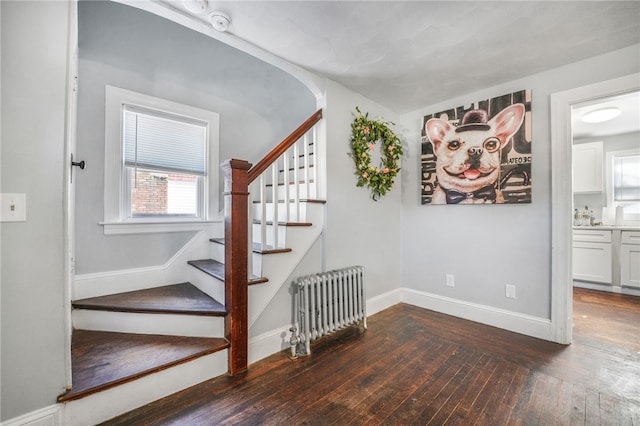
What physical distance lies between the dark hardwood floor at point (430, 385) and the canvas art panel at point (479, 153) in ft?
4.65

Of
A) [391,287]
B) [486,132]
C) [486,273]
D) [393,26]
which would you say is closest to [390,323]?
[391,287]

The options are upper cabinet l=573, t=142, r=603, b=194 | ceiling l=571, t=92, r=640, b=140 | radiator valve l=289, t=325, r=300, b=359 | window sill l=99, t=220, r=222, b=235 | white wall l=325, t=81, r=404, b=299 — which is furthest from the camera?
upper cabinet l=573, t=142, r=603, b=194

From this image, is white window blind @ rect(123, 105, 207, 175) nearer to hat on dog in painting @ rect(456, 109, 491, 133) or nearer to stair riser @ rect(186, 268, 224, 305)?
stair riser @ rect(186, 268, 224, 305)

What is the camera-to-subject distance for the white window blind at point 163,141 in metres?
2.59

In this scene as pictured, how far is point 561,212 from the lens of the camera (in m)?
2.44

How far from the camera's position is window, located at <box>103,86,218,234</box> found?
247cm

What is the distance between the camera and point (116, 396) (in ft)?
5.07

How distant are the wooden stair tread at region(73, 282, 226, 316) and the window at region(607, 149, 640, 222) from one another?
6.23 m

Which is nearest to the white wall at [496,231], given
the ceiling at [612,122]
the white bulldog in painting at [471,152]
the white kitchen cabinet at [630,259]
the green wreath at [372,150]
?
the white bulldog in painting at [471,152]

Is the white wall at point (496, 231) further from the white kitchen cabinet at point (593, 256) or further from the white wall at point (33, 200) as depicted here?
the white wall at point (33, 200)

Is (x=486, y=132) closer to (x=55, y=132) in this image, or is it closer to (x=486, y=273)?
(x=486, y=273)

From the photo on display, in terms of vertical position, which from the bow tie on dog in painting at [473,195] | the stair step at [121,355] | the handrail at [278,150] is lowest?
the stair step at [121,355]

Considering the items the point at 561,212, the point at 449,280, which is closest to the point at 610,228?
the point at 561,212

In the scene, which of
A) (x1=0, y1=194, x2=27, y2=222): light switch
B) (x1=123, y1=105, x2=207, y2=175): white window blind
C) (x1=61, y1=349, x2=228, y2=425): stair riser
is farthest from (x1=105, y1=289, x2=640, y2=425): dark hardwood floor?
(x1=123, y1=105, x2=207, y2=175): white window blind
